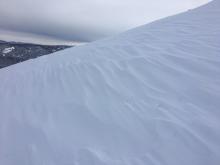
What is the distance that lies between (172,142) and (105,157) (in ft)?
0.48

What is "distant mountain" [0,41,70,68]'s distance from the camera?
3.79m

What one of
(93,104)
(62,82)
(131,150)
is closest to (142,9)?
(62,82)

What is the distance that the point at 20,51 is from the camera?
4.09 metres

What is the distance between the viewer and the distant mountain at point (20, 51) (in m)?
3.79

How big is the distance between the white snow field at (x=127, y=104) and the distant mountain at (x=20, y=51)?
275 cm

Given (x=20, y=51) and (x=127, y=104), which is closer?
(x=127, y=104)

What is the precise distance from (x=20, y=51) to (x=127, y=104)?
3.69 metres

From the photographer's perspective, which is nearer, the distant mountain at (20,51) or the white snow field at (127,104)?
the white snow field at (127,104)

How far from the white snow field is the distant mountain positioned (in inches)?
108

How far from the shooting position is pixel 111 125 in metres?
0.68

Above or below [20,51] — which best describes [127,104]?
above

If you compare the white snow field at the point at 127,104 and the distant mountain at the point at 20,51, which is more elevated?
the white snow field at the point at 127,104

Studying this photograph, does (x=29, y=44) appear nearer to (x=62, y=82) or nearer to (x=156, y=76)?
(x=62, y=82)

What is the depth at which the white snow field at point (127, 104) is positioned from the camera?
1.83 ft
